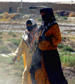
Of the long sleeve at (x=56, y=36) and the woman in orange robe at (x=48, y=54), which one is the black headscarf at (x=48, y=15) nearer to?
the woman in orange robe at (x=48, y=54)

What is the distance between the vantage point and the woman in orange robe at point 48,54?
3.64m

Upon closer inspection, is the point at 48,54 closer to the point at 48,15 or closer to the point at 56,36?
the point at 56,36

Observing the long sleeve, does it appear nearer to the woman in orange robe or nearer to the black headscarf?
the woman in orange robe

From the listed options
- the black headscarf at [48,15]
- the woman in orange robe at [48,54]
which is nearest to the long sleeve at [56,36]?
the woman in orange robe at [48,54]

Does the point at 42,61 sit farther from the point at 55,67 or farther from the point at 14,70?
the point at 14,70

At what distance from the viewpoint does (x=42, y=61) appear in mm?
3748

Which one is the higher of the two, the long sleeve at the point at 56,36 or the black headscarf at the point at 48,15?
the black headscarf at the point at 48,15

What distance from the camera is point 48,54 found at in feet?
12.2

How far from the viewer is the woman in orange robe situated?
143 inches

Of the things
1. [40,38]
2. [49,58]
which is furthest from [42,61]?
[40,38]

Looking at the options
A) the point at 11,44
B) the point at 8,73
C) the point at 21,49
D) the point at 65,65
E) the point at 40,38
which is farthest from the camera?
the point at 11,44

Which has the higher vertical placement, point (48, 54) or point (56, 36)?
point (56, 36)

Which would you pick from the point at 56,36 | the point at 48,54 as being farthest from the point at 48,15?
the point at 48,54

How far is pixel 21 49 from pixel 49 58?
0.83 metres
